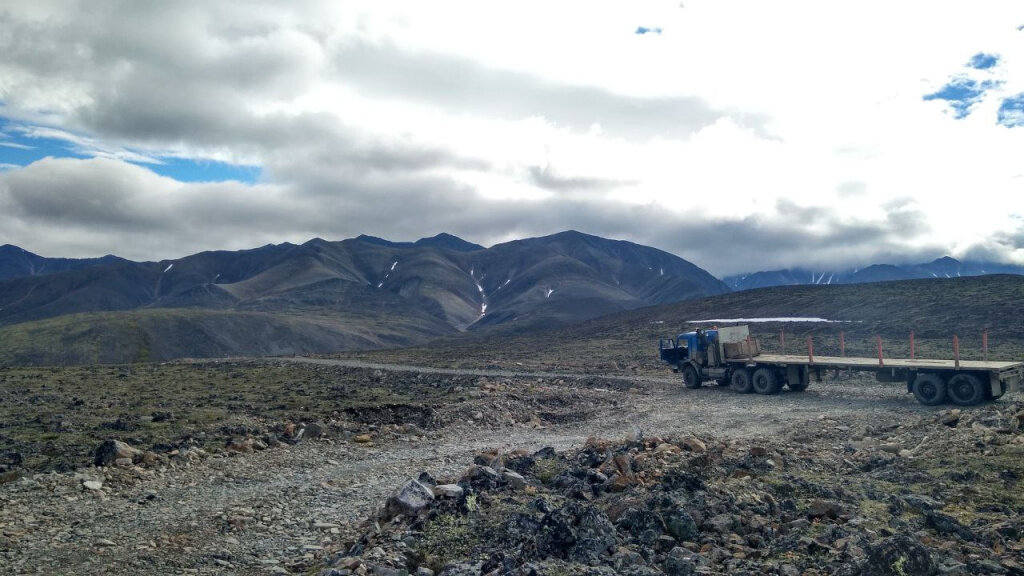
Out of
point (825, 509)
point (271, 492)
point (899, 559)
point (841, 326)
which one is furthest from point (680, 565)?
point (841, 326)

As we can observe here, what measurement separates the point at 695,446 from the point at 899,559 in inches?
302

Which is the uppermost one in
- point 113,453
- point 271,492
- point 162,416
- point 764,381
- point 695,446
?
point 695,446

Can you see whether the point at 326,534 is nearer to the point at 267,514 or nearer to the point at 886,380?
the point at 267,514

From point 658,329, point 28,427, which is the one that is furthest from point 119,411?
point 658,329

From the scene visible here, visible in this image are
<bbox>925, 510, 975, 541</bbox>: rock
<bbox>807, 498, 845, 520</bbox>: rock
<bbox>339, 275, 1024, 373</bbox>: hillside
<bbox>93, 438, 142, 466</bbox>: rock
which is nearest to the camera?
<bbox>925, 510, 975, 541</bbox>: rock

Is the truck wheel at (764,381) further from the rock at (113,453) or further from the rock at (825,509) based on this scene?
the rock at (113,453)

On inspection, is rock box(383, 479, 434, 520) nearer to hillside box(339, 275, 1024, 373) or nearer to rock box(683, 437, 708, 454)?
rock box(683, 437, 708, 454)

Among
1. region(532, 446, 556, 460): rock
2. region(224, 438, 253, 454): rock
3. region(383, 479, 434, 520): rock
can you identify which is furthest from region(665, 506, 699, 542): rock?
region(224, 438, 253, 454): rock

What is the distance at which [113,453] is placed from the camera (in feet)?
51.9

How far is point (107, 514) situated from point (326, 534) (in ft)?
15.1

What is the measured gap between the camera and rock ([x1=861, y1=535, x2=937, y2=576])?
22.4 feet

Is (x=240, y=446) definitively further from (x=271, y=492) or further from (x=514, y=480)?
(x=514, y=480)

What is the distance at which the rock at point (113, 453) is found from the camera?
1564 centimetres

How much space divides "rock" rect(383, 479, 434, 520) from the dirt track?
3.63ft
